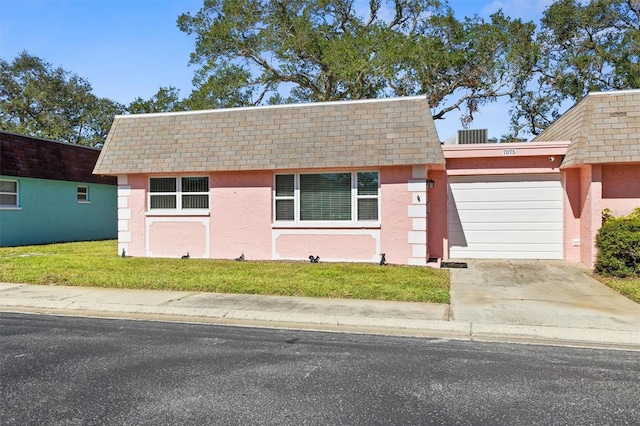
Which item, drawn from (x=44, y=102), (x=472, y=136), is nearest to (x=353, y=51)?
(x=472, y=136)

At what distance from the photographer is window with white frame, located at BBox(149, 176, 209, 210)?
1460 cm

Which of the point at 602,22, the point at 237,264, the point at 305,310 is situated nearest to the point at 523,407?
the point at 305,310

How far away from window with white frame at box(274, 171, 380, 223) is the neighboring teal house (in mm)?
12548

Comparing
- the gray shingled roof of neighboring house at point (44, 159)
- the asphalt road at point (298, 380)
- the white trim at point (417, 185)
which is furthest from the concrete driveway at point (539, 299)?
the gray shingled roof of neighboring house at point (44, 159)

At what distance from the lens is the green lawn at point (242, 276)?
30.8ft

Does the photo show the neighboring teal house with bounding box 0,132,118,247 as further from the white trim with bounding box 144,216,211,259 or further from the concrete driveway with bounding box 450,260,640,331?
the concrete driveway with bounding box 450,260,640,331

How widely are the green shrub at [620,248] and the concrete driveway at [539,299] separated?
22.2 inches

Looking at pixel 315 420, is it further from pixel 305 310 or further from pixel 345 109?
pixel 345 109

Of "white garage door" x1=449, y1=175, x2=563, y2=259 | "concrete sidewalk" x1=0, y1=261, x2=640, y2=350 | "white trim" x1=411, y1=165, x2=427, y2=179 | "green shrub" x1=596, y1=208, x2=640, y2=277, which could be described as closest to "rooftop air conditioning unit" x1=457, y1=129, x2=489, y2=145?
"white garage door" x1=449, y1=175, x2=563, y2=259

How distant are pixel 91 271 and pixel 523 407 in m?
10.6

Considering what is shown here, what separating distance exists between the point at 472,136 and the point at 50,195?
59.3ft

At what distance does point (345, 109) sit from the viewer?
14.0 m

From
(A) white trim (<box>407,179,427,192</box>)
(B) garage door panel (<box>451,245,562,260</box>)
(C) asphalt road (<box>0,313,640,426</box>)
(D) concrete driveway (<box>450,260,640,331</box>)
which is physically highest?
(A) white trim (<box>407,179,427,192</box>)

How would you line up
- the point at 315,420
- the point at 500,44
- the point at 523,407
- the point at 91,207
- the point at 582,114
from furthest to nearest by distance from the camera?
the point at 500,44
the point at 91,207
the point at 582,114
the point at 523,407
the point at 315,420
